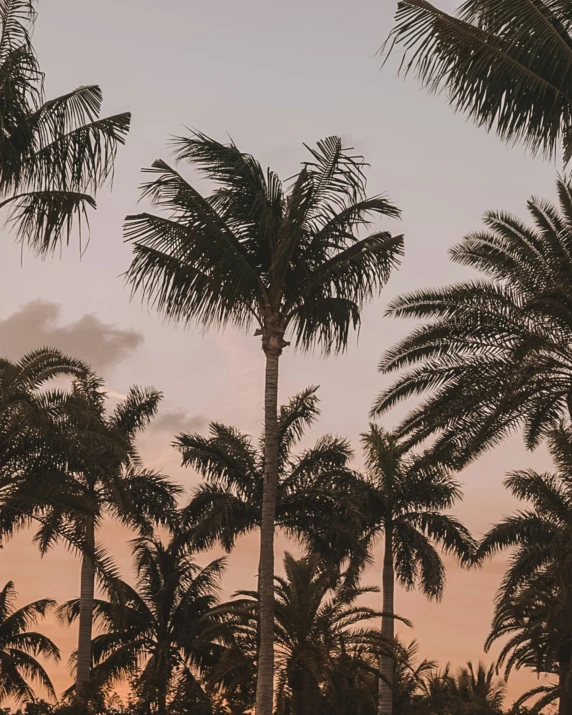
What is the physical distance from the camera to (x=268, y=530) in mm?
21891

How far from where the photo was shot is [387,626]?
3672 cm

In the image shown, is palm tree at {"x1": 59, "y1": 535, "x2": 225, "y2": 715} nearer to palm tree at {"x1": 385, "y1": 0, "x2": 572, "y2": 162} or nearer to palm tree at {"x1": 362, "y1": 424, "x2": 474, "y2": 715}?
palm tree at {"x1": 362, "y1": 424, "x2": 474, "y2": 715}

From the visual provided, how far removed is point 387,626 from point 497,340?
696 inches

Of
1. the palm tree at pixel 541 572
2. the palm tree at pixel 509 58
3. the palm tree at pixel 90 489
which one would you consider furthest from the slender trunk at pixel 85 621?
the palm tree at pixel 509 58

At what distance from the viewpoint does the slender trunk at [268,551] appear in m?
20.7

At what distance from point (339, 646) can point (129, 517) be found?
8360 millimetres

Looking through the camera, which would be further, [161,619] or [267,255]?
[161,619]

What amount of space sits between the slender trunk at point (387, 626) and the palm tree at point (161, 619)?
19.0ft

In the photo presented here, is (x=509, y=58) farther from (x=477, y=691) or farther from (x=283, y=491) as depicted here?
(x=477, y=691)

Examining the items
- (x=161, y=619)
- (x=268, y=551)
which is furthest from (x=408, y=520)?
(x=268, y=551)

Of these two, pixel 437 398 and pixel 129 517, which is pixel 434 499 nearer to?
pixel 129 517

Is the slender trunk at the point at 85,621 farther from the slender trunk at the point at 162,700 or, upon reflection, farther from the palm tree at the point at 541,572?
the palm tree at the point at 541,572

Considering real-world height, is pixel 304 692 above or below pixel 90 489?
below

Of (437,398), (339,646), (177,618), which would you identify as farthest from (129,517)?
(437,398)
